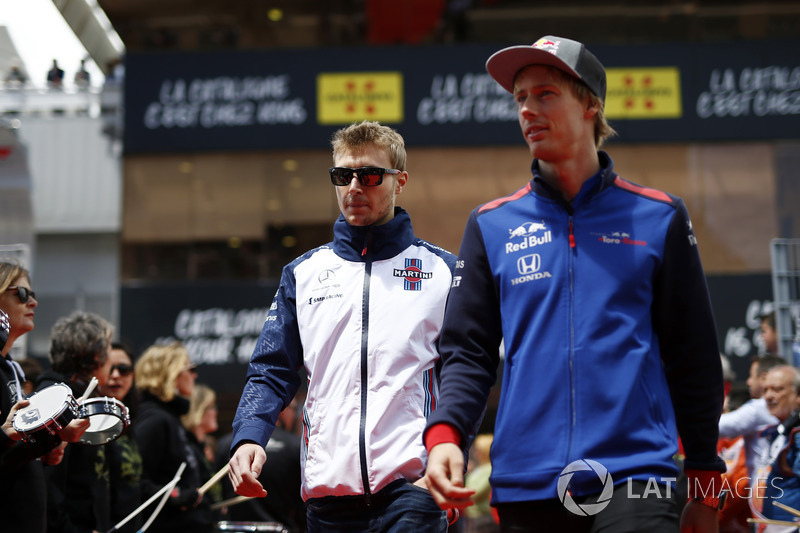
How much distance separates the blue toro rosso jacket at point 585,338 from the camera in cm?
267

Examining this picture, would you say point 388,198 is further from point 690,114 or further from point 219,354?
point 690,114

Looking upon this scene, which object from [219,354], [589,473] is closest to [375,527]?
[589,473]

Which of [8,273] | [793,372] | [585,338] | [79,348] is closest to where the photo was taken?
[585,338]

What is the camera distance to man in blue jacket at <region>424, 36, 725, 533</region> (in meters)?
2.62

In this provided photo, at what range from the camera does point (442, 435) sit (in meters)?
2.75

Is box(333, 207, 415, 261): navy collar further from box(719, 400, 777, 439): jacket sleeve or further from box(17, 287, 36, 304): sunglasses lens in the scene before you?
box(719, 400, 777, 439): jacket sleeve

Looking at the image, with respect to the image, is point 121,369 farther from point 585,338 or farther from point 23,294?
point 585,338

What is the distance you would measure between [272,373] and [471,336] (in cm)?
119

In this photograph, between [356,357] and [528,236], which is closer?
[528,236]

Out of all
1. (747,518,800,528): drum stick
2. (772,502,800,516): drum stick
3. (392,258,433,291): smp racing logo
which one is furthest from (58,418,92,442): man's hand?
(772,502,800,516): drum stick

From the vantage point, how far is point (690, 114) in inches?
661

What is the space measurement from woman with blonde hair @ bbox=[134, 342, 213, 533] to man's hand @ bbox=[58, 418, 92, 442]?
94.1 inches

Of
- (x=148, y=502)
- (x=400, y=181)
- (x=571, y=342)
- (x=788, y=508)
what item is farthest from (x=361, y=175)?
(x=788, y=508)

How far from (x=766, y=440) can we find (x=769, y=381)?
499 mm
